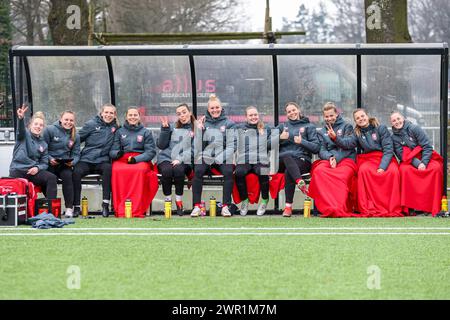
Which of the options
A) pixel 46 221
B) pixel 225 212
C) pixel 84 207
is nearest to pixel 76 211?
pixel 84 207

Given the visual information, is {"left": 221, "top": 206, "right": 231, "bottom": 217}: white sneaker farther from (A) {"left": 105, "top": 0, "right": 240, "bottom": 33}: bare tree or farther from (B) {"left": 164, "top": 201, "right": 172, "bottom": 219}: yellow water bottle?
(A) {"left": 105, "top": 0, "right": 240, "bottom": 33}: bare tree

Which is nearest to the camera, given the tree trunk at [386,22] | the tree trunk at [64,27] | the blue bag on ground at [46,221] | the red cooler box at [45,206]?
the blue bag on ground at [46,221]

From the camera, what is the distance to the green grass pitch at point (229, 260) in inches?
273

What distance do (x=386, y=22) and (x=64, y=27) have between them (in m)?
6.99

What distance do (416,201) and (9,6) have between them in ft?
82.8

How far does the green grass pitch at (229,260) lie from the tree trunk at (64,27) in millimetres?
10075

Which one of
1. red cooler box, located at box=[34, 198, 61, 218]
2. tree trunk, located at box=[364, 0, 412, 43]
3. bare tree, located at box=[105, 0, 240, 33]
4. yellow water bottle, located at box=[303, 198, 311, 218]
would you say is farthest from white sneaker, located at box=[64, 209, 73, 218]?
bare tree, located at box=[105, 0, 240, 33]

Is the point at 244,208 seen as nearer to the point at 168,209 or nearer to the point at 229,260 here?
the point at 168,209

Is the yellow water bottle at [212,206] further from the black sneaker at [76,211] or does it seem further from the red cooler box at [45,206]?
the red cooler box at [45,206]

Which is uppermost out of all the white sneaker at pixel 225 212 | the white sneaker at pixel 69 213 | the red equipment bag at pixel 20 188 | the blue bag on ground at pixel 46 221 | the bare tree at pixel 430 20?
the bare tree at pixel 430 20

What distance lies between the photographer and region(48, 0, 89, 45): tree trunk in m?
21.0

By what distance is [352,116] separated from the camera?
13.9m

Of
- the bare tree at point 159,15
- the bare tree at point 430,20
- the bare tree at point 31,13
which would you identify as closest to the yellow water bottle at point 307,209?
the bare tree at point 31,13

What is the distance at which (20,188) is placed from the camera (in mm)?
11703
